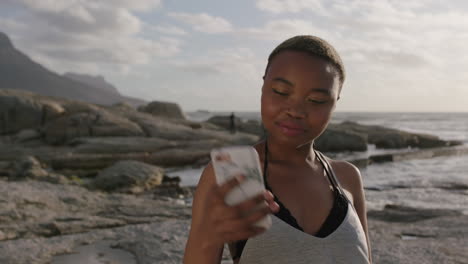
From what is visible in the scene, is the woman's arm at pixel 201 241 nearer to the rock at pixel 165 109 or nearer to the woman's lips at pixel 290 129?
the woman's lips at pixel 290 129

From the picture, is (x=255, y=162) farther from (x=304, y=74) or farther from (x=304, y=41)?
(x=304, y=41)

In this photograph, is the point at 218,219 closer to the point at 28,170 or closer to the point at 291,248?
the point at 291,248

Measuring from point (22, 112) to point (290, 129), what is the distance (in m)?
25.5

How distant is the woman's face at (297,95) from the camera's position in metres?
1.84

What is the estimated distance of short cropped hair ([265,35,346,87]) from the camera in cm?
187

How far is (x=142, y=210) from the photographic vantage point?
21.5 ft

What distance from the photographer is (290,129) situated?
190 centimetres

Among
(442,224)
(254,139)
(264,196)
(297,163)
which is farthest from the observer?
(254,139)

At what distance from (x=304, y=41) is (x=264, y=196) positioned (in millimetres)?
832

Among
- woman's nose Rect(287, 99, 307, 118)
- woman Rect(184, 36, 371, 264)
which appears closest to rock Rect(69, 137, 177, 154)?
woman Rect(184, 36, 371, 264)

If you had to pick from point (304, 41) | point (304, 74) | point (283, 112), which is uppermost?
point (304, 41)

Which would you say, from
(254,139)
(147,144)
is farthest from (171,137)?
(254,139)

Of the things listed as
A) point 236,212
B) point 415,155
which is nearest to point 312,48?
point 236,212

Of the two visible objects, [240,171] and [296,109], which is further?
[296,109]
